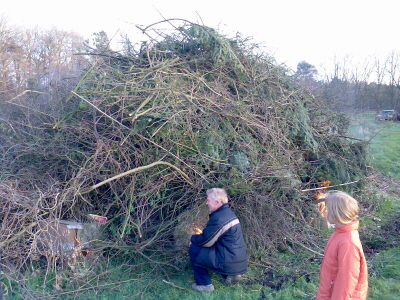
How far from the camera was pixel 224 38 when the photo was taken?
557 centimetres

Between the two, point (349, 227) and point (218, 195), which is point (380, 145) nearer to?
point (218, 195)

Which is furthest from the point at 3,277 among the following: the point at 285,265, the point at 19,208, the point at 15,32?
the point at 15,32

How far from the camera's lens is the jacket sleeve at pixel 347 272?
2.42 meters

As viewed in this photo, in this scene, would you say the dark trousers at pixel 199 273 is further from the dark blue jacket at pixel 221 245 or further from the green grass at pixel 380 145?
the green grass at pixel 380 145

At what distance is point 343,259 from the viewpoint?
2447 mm

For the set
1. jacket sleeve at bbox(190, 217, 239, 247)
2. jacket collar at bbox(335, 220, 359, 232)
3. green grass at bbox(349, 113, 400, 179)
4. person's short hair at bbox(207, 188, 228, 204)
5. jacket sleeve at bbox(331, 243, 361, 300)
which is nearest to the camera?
jacket sleeve at bbox(331, 243, 361, 300)

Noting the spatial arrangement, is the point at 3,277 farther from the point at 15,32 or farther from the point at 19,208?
the point at 15,32

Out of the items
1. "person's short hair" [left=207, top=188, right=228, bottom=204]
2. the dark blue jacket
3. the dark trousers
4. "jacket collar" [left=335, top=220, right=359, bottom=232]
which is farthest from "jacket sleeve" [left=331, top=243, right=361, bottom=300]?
the dark trousers

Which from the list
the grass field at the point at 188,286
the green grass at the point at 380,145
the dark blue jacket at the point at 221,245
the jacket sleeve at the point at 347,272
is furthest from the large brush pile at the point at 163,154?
the green grass at the point at 380,145

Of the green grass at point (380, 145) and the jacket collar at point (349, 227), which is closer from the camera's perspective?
the jacket collar at point (349, 227)

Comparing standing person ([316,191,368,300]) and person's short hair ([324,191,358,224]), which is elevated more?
person's short hair ([324,191,358,224])

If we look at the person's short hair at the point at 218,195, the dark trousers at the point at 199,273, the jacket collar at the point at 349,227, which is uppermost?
the jacket collar at the point at 349,227

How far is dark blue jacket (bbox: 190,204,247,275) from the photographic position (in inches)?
146

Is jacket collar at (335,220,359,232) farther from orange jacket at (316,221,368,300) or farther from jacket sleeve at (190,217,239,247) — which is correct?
jacket sleeve at (190,217,239,247)
